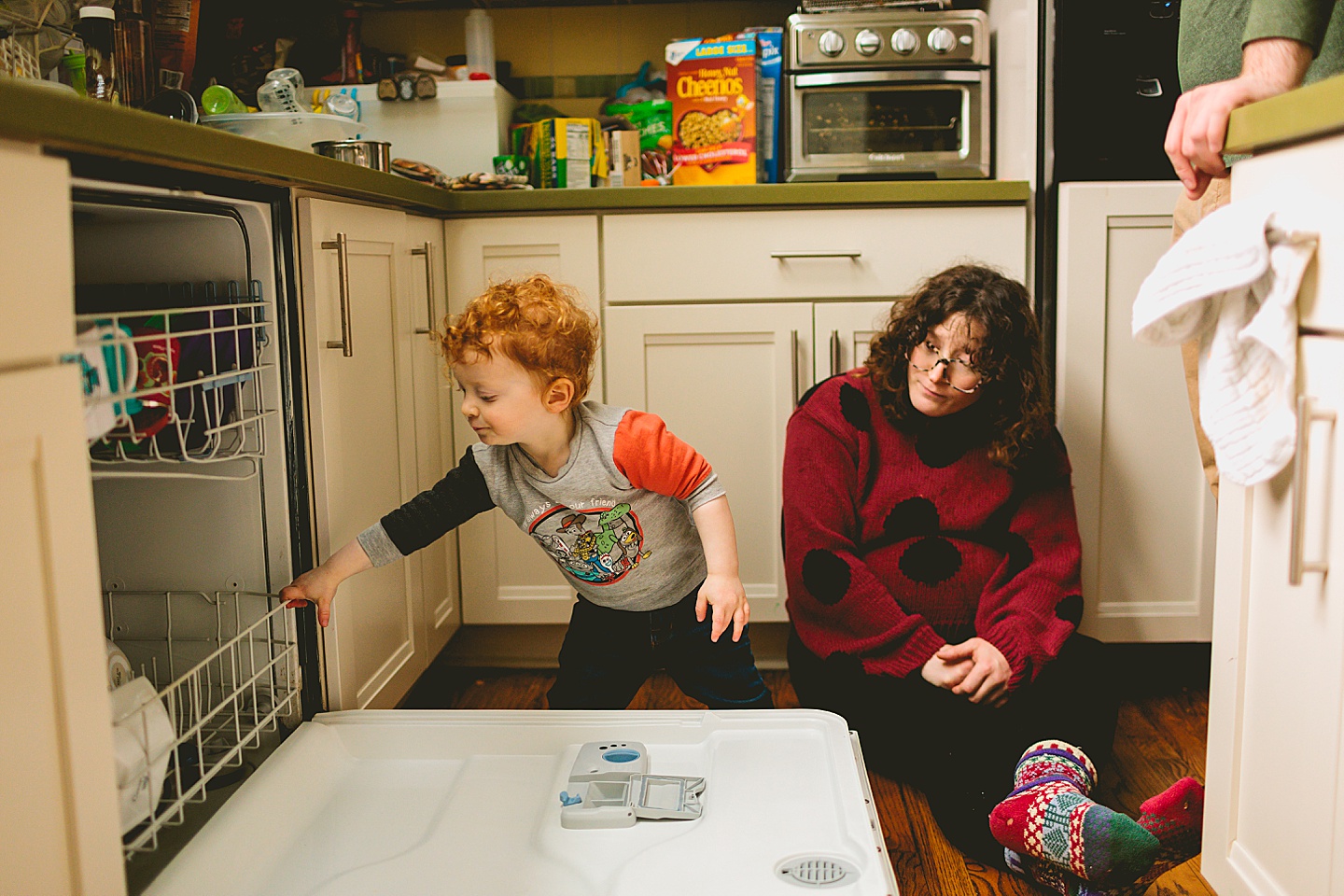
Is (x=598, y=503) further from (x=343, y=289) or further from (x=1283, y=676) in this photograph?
(x=1283, y=676)

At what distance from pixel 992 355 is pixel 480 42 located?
1.38m

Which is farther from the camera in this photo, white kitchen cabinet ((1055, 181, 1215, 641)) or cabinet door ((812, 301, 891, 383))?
→ cabinet door ((812, 301, 891, 383))

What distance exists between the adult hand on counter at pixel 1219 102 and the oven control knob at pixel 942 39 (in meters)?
0.98

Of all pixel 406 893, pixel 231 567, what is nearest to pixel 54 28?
pixel 231 567

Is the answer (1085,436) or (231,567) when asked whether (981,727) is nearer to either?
(1085,436)

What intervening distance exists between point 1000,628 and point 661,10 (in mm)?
1642

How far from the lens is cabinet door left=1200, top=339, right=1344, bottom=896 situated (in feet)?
2.88

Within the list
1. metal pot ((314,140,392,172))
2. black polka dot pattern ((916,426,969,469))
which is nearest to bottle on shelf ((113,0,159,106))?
metal pot ((314,140,392,172))

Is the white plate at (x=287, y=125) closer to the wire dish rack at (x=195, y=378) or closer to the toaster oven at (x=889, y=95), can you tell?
the wire dish rack at (x=195, y=378)

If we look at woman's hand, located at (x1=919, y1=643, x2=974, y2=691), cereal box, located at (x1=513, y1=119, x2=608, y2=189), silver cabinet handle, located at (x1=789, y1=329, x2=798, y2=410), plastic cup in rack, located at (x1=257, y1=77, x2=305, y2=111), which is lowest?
woman's hand, located at (x1=919, y1=643, x2=974, y2=691)

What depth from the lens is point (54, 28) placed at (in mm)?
1528

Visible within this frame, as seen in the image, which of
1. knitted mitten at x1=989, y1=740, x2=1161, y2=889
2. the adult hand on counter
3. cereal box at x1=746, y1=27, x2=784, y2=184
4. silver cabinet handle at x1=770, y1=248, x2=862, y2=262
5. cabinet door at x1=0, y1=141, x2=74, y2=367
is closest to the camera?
cabinet door at x1=0, y1=141, x2=74, y2=367

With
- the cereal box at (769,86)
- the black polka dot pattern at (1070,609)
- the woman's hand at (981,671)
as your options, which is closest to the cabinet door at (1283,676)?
the woman's hand at (981,671)

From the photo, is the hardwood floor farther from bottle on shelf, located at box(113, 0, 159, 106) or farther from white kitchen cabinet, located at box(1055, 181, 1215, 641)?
bottle on shelf, located at box(113, 0, 159, 106)
